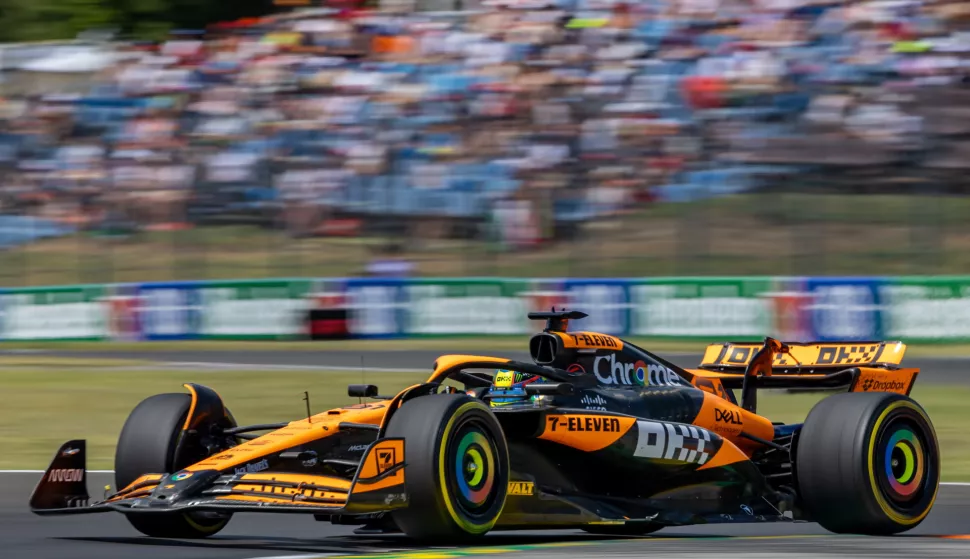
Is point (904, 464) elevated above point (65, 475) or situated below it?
below

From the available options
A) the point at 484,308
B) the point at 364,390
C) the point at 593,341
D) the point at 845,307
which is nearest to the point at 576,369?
the point at 593,341

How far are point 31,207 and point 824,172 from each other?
12360 mm

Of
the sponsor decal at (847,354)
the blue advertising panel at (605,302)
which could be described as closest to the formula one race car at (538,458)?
the sponsor decal at (847,354)

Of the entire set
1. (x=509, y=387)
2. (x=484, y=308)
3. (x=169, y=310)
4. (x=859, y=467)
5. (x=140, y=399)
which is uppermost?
(x=509, y=387)

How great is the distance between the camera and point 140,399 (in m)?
15.5

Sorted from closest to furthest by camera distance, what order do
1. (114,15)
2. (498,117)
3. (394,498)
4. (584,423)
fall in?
(394,498) < (584,423) < (498,117) < (114,15)

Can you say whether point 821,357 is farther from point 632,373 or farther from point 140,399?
point 140,399

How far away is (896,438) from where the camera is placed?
7.65m

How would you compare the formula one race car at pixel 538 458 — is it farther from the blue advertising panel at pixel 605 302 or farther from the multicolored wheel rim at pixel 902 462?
the blue advertising panel at pixel 605 302

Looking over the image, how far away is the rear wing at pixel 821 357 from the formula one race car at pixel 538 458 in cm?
23

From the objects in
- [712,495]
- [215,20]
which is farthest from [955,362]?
[215,20]

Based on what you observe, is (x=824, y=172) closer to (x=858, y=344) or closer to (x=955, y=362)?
(x=955, y=362)

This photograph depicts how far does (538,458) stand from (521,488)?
0.30 meters

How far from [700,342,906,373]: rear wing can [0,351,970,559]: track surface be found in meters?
0.98
